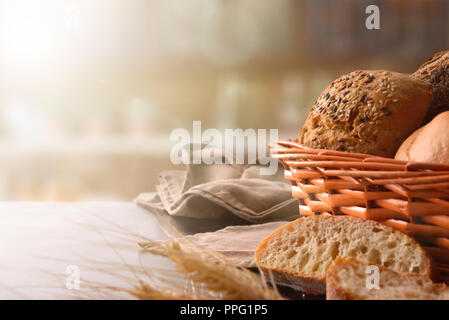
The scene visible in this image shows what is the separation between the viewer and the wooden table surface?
69 centimetres

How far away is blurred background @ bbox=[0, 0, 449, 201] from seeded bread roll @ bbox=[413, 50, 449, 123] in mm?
1097

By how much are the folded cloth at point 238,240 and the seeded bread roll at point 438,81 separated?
381mm

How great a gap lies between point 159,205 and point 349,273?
0.85 metres

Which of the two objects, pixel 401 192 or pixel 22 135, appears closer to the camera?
pixel 401 192

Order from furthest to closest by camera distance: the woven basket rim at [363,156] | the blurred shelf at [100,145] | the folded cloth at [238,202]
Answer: the blurred shelf at [100,145] < the folded cloth at [238,202] < the woven basket rim at [363,156]

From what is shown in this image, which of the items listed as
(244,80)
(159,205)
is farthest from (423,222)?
(244,80)

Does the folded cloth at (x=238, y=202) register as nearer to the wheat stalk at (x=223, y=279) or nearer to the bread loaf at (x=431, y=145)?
the bread loaf at (x=431, y=145)

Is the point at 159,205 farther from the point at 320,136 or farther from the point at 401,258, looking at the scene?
the point at 401,258

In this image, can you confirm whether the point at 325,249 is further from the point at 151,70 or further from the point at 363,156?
the point at 151,70

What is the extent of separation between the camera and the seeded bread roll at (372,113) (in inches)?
30.5

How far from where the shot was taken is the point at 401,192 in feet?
2.14

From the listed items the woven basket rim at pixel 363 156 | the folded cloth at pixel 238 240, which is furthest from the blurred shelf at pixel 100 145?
the woven basket rim at pixel 363 156

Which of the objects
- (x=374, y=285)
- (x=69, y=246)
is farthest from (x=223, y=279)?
(x=69, y=246)

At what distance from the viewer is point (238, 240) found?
0.95 meters
